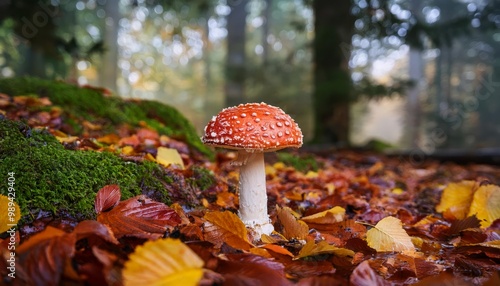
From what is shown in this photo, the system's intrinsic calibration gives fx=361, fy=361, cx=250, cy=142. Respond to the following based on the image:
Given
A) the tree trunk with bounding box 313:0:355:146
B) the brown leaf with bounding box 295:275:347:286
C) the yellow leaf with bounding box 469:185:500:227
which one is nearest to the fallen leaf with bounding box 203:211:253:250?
the brown leaf with bounding box 295:275:347:286

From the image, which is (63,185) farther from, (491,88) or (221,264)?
(491,88)

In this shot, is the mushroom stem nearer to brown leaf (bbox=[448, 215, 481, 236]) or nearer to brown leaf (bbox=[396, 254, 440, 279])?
brown leaf (bbox=[396, 254, 440, 279])

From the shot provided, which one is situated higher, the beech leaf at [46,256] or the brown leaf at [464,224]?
the beech leaf at [46,256]

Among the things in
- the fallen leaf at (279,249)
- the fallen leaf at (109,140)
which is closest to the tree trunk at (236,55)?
the fallen leaf at (109,140)

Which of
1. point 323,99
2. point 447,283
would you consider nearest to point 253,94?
point 323,99

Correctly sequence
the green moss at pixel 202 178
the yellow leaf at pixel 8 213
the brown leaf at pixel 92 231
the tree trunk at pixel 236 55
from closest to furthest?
the brown leaf at pixel 92 231 < the yellow leaf at pixel 8 213 < the green moss at pixel 202 178 < the tree trunk at pixel 236 55

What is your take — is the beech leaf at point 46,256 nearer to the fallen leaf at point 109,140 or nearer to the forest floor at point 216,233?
the forest floor at point 216,233

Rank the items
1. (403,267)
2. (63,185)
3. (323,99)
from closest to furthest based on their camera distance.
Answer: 1. (403,267)
2. (63,185)
3. (323,99)
